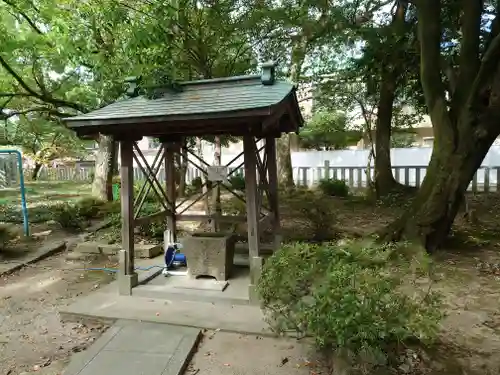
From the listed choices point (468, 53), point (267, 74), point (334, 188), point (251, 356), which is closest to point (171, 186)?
point (267, 74)

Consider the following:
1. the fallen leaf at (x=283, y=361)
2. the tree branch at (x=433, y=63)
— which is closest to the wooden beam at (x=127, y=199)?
the fallen leaf at (x=283, y=361)

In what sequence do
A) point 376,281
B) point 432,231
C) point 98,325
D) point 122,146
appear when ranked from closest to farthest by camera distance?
point 376,281 → point 98,325 → point 122,146 → point 432,231

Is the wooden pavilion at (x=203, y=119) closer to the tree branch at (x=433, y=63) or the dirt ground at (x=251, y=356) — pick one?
the dirt ground at (x=251, y=356)

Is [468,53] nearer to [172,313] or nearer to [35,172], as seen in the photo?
[172,313]

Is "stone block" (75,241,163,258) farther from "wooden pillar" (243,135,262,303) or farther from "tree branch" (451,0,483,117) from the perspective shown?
"tree branch" (451,0,483,117)

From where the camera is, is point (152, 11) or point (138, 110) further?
point (152, 11)

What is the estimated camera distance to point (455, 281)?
15.8ft

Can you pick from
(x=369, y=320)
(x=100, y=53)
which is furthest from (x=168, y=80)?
(x=369, y=320)

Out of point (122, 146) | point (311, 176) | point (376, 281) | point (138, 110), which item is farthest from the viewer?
point (311, 176)

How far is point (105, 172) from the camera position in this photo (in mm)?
11508

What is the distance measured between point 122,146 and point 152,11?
2.98m

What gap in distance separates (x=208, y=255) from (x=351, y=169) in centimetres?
1017

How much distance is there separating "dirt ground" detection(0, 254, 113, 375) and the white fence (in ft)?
28.9

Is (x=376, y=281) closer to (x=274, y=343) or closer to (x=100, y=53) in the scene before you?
(x=274, y=343)
